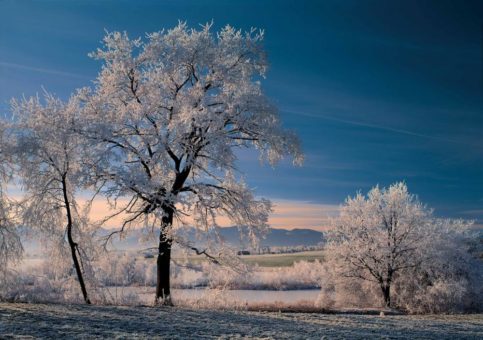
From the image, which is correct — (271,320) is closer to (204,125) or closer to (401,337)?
(401,337)

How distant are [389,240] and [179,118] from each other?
24278 mm

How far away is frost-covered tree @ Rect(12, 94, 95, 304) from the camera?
2078 cm

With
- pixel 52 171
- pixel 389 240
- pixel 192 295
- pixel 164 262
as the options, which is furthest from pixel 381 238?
pixel 52 171

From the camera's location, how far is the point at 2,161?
67.7 ft

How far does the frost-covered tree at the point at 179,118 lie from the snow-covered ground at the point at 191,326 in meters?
6.08

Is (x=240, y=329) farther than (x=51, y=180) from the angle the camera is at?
No

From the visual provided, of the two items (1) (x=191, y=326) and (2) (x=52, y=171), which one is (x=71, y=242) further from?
(1) (x=191, y=326)

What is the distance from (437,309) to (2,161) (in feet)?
102

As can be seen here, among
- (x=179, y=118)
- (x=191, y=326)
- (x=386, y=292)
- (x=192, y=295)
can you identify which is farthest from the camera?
(x=386, y=292)

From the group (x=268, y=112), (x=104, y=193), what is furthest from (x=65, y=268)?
(x=268, y=112)

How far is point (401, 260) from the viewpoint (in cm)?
3781

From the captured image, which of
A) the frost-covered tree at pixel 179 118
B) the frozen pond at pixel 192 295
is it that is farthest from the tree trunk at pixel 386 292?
the frost-covered tree at pixel 179 118

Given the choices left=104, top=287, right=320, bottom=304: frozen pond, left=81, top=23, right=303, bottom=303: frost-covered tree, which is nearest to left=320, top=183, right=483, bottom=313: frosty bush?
left=104, top=287, right=320, bottom=304: frozen pond

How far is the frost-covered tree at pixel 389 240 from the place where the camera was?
3753cm
